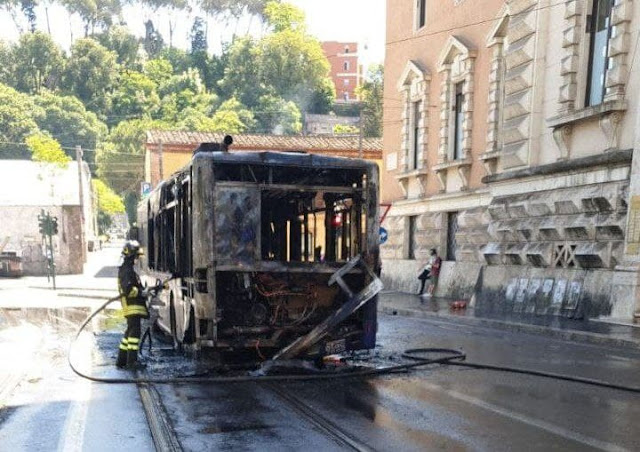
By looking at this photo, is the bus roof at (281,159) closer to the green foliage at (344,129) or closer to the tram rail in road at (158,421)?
the tram rail in road at (158,421)

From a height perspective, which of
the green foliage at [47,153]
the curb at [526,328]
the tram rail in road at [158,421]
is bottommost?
the curb at [526,328]

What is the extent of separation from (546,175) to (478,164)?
12.4ft

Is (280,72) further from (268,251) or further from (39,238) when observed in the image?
(268,251)

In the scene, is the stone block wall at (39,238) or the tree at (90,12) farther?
the tree at (90,12)

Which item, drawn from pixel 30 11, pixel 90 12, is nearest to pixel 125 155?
pixel 90 12

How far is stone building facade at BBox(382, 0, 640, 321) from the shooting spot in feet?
42.3

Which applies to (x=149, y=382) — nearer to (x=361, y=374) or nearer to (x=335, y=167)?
(x=361, y=374)

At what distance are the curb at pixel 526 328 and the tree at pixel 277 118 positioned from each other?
5007 centimetres

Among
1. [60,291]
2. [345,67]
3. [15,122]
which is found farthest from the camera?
[345,67]

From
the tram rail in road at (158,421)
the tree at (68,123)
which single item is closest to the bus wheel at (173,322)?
the tram rail in road at (158,421)

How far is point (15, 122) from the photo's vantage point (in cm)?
6469

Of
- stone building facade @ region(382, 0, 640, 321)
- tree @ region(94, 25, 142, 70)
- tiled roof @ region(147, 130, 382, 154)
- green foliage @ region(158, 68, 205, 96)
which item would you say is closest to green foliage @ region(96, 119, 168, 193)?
green foliage @ region(158, 68, 205, 96)

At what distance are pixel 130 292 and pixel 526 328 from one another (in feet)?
26.8

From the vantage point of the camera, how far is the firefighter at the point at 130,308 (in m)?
8.17
